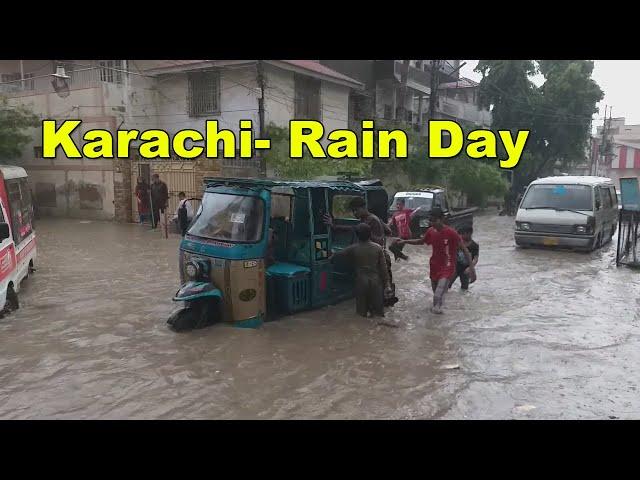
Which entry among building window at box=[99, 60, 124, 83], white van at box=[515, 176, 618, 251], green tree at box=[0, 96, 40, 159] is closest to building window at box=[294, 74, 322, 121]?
building window at box=[99, 60, 124, 83]

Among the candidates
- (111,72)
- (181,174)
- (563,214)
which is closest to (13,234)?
(181,174)

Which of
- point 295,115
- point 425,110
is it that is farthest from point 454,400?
point 425,110

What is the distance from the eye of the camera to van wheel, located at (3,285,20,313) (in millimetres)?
7654

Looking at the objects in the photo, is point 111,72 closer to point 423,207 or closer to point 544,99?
point 423,207

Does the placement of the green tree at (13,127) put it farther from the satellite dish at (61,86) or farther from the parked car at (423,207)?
the parked car at (423,207)

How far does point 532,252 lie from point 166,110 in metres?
15.2

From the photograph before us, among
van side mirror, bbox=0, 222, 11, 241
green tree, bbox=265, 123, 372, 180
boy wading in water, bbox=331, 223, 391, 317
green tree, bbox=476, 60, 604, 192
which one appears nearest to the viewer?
van side mirror, bbox=0, 222, 11, 241

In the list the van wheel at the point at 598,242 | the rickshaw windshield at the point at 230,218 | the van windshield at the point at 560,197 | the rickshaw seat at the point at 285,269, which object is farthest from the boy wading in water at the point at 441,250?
the van wheel at the point at 598,242

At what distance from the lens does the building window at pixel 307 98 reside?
71.0ft

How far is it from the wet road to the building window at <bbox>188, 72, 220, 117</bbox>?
1185 cm

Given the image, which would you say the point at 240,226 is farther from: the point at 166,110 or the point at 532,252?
the point at 166,110

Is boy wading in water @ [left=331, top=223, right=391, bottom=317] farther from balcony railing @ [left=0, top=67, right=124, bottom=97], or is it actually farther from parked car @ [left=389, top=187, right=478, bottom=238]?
balcony railing @ [left=0, top=67, right=124, bottom=97]

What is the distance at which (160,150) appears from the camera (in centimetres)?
1850

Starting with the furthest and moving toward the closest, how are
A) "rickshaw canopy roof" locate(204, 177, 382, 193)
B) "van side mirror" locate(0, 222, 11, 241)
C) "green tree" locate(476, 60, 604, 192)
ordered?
"green tree" locate(476, 60, 604, 192) < "rickshaw canopy roof" locate(204, 177, 382, 193) < "van side mirror" locate(0, 222, 11, 241)
